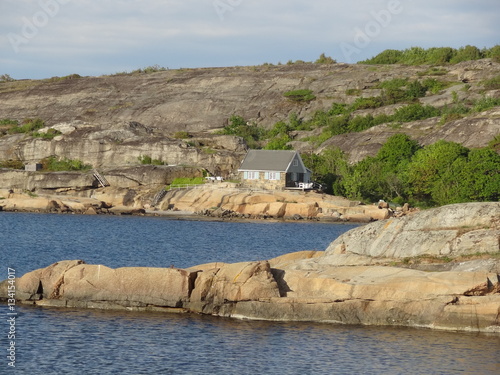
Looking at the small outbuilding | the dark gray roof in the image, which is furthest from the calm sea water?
the dark gray roof

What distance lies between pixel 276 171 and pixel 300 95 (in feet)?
151

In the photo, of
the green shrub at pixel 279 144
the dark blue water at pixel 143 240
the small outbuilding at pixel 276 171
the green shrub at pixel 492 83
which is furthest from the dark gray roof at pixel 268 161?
the green shrub at pixel 492 83

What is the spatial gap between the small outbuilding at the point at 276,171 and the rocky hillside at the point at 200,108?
692 centimetres

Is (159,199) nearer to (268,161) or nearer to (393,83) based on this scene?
(268,161)

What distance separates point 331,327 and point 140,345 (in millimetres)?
7063

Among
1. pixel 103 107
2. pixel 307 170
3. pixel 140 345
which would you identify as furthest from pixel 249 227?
pixel 103 107

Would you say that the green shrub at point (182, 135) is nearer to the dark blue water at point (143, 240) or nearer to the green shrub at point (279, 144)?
the green shrub at point (279, 144)

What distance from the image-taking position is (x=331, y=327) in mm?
31219

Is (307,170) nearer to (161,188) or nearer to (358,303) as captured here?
(161,188)

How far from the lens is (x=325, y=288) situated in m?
32.1

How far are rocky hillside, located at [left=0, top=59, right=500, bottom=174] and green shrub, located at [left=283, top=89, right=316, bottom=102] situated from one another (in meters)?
0.91

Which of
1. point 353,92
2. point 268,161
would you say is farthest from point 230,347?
point 353,92

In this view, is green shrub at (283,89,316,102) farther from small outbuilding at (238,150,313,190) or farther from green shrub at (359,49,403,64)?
small outbuilding at (238,150,313,190)

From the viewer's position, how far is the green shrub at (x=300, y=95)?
14062cm
